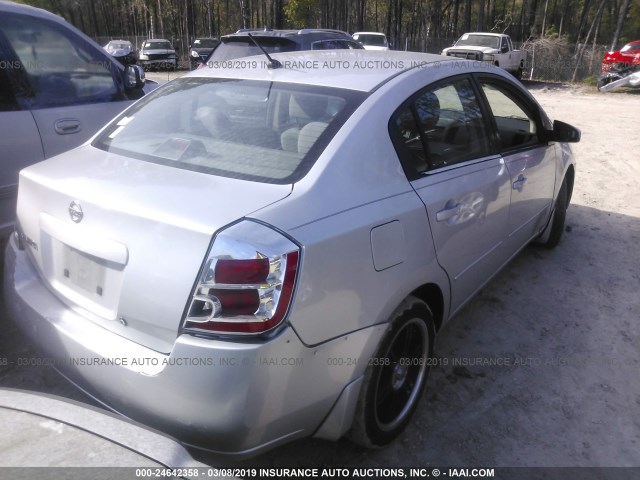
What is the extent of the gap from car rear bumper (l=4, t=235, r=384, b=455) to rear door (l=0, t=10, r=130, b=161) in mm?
2194

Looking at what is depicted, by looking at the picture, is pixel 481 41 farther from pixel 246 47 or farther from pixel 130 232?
pixel 130 232

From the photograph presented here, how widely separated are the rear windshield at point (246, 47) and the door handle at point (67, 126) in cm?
476

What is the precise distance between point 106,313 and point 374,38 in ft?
75.1

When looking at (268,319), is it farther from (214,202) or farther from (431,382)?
(431,382)

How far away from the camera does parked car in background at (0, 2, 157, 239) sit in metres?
3.74

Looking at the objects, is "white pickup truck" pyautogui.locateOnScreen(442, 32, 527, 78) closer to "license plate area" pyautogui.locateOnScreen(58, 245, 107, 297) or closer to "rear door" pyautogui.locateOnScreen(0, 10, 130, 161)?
"rear door" pyautogui.locateOnScreen(0, 10, 130, 161)

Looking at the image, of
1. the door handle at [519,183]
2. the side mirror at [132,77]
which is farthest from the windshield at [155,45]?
the door handle at [519,183]

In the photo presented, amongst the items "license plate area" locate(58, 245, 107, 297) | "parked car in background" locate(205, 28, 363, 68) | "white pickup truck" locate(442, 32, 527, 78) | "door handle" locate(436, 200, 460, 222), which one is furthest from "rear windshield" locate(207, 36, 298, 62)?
"white pickup truck" locate(442, 32, 527, 78)

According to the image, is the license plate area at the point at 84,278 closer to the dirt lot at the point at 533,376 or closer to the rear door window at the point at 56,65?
the dirt lot at the point at 533,376

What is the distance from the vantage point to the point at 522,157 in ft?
11.8

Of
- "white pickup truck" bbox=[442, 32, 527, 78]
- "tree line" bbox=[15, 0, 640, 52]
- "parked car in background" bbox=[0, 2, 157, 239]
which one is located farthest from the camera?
"tree line" bbox=[15, 0, 640, 52]

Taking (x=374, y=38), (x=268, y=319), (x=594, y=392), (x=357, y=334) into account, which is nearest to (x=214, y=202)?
(x=268, y=319)

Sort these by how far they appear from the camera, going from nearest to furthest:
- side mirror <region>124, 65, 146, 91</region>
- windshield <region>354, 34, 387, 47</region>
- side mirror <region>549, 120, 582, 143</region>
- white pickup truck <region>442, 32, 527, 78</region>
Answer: side mirror <region>549, 120, 582, 143</region>, side mirror <region>124, 65, 146, 91</region>, white pickup truck <region>442, 32, 527, 78</region>, windshield <region>354, 34, 387, 47</region>

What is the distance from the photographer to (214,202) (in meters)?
1.99
